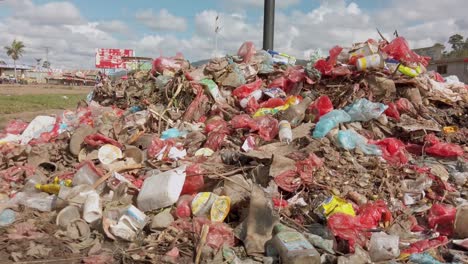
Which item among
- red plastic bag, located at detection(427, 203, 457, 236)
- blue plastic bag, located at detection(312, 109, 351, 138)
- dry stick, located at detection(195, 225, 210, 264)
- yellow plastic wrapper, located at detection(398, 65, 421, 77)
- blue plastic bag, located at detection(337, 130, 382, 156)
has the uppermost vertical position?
yellow plastic wrapper, located at detection(398, 65, 421, 77)

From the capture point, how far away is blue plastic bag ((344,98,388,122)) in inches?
218

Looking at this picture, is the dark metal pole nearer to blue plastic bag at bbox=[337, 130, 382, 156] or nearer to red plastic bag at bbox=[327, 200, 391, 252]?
blue plastic bag at bbox=[337, 130, 382, 156]

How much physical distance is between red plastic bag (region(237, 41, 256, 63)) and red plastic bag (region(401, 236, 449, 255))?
4564 millimetres

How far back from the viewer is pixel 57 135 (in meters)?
6.31

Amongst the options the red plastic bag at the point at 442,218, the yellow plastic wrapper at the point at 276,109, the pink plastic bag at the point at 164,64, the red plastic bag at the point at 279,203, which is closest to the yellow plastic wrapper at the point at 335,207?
the red plastic bag at the point at 279,203

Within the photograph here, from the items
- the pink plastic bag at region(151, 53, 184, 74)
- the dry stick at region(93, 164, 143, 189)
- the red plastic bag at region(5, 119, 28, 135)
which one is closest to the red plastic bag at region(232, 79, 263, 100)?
the pink plastic bag at region(151, 53, 184, 74)

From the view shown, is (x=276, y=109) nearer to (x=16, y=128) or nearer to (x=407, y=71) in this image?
(x=407, y=71)

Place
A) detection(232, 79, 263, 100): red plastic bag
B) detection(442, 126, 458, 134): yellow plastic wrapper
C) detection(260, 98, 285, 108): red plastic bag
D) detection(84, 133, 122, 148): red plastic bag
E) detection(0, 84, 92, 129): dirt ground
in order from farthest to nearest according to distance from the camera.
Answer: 1. detection(0, 84, 92, 129): dirt ground
2. detection(232, 79, 263, 100): red plastic bag
3. detection(260, 98, 285, 108): red plastic bag
4. detection(442, 126, 458, 134): yellow plastic wrapper
5. detection(84, 133, 122, 148): red plastic bag

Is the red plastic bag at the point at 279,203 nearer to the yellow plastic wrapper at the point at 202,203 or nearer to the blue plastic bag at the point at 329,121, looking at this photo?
the yellow plastic wrapper at the point at 202,203

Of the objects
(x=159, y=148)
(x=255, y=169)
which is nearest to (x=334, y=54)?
(x=255, y=169)

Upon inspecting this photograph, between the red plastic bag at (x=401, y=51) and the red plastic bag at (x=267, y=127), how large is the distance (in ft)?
7.27

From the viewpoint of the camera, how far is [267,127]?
18.2 ft

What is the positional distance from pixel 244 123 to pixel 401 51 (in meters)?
2.66

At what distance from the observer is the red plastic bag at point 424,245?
343 centimetres
